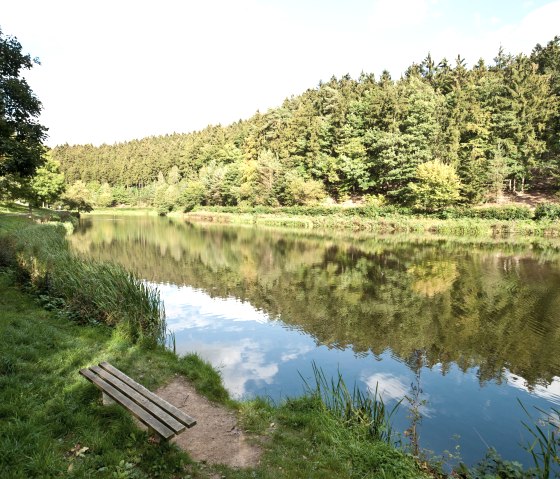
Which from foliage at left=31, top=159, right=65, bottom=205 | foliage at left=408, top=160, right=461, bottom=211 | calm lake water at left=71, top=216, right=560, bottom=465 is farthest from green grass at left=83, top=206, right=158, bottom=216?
calm lake water at left=71, top=216, right=560, bottom=465

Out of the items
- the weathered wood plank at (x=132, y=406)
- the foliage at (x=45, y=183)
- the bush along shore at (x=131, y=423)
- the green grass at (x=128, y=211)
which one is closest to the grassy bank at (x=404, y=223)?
the foliage at (x=45, y=183)

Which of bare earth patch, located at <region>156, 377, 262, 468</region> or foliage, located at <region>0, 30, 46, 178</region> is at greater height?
foliage, located at <region>0, 30, 46, 178</region>

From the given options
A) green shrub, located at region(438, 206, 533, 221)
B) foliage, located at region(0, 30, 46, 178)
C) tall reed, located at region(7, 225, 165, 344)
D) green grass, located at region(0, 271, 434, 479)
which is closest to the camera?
green grass, located at region(0, 271, 434, 479)

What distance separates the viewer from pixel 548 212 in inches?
1547

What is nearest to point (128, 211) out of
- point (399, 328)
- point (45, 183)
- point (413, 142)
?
point (45, 183)

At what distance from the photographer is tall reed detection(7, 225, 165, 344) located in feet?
33.2

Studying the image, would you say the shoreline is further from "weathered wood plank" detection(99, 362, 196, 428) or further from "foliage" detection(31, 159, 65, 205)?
"weathered wood plank" detection(99, 362, 196, 428)

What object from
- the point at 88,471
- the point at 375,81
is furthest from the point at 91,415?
the point at 375,81

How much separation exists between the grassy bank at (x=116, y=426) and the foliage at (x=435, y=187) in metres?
42.9

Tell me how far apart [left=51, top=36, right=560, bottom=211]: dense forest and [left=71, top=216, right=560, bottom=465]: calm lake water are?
2732 cm

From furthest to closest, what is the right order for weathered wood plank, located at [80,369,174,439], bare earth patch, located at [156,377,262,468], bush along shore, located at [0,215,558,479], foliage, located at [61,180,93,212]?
foliage, located at [61,180,93,212]
bare earth patch, located at [156,377,262,468]
weathered wood plank, located at [80,369,174,439]
bush along shore, located at [0,215,558,479]

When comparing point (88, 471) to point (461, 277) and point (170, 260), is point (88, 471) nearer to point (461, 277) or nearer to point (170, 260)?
point (461, 277)

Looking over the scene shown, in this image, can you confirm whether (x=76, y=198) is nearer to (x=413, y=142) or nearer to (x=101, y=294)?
(x=413, y=142)

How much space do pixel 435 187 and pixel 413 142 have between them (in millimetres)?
10568
